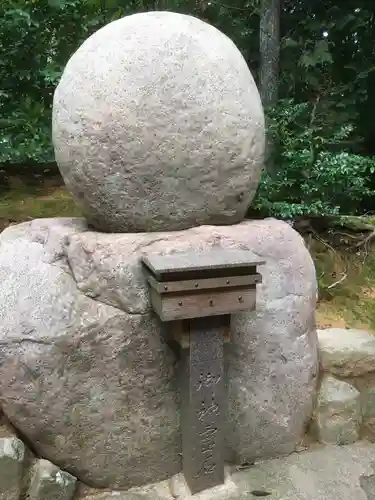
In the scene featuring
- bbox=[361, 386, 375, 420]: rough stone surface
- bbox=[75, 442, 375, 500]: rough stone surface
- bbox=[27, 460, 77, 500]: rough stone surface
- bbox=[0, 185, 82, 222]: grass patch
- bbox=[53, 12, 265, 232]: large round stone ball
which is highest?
bbox=[53, 12, 265, 232]: large round stone ball

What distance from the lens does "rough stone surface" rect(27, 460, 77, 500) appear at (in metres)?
2.13

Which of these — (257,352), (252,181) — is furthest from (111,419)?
(252,181)

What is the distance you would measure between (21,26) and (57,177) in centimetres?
146

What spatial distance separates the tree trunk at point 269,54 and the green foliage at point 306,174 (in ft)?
0.45

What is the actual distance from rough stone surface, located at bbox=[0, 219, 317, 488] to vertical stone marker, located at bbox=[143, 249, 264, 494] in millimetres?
131

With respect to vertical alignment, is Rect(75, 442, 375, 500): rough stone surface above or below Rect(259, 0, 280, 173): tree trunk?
below

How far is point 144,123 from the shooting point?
2242 mm

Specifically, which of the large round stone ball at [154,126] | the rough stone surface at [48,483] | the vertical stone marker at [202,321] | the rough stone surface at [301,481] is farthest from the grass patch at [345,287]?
the rough stone surface at [48,483]

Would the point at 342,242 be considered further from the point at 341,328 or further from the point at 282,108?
the point at 282,108

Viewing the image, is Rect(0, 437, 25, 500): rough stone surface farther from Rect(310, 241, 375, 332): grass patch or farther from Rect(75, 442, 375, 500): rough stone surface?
Rect(310, 241, 375, 332): grass patch

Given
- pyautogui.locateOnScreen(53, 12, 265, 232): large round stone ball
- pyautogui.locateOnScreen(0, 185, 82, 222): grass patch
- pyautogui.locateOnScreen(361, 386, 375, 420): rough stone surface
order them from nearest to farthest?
pyautogui.locateOnScreen(53, 12, 265, 232): large round stone ball → pyautogui.locateOnScreen(361, 386, 375, 420): rough stone surface → pyautogui.locateOnScreen(0, 185, 82, 222): grass patch

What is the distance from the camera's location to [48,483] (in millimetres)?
2135

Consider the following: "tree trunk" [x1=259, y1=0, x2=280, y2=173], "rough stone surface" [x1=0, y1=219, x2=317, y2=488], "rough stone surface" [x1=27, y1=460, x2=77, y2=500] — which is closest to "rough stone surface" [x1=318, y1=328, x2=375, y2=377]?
"rough stone surface" [x1=0, y1=219, x2=317, y2=488]

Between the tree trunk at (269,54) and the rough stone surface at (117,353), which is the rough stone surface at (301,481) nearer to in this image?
the rough stone surface at (117,353)
